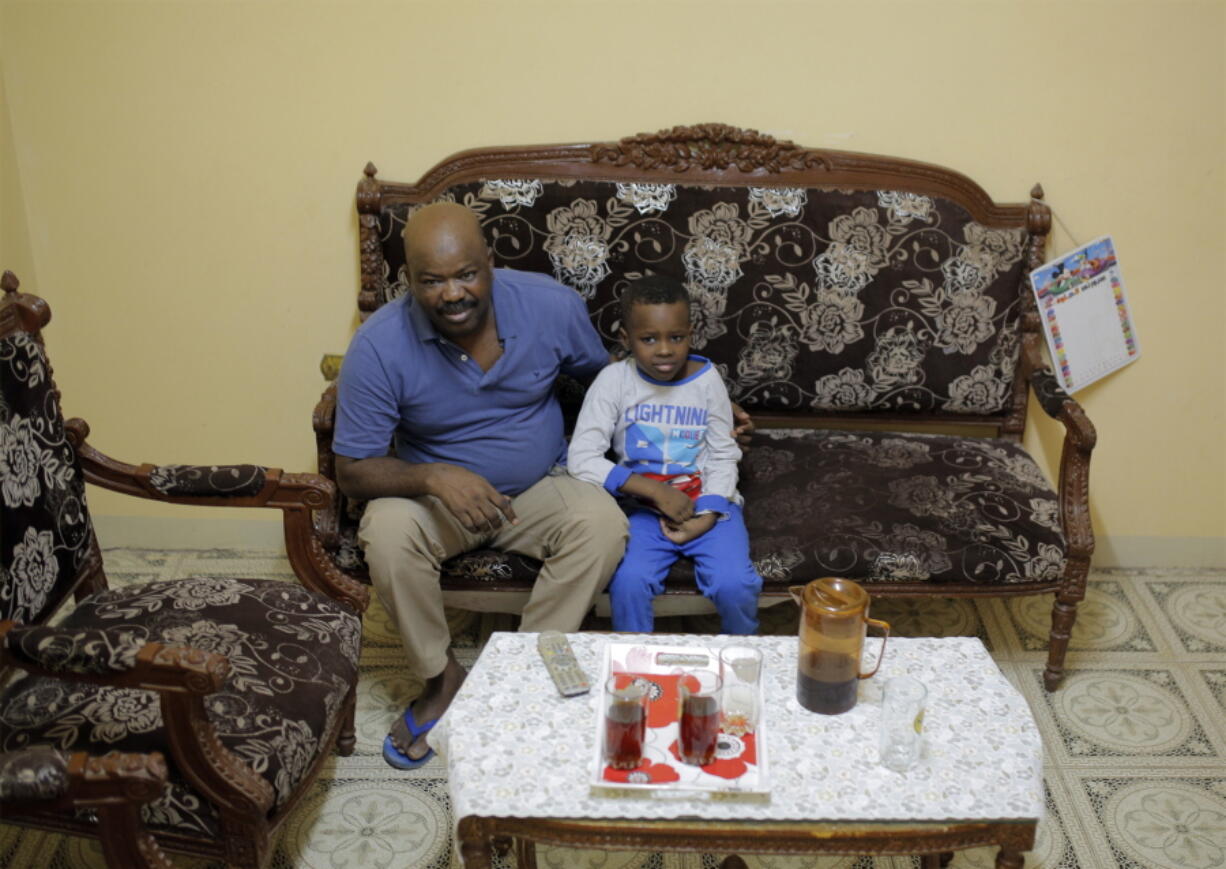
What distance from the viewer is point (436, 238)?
2.27m

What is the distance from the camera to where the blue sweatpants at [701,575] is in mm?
2393

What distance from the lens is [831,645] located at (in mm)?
1763

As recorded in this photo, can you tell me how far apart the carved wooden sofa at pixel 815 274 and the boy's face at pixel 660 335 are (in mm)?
301

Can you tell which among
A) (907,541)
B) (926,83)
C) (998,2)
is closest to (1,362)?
(907,541)

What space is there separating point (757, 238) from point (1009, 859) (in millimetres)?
1540

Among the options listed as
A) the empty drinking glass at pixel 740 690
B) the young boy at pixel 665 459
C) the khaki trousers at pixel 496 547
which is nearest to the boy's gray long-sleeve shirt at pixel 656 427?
the young boy at pixel 665 459

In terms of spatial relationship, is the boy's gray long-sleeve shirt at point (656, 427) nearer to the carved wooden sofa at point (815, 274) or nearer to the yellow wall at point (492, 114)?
the carved wooden sofa at point (815, 274)

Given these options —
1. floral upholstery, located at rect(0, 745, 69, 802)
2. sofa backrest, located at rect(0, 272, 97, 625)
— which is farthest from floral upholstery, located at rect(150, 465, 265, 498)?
floral upholstery, located at rect(0, 745, 69, 802)

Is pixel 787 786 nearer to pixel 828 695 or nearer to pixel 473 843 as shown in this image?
pixel 828 695

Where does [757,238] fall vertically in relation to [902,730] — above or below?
above

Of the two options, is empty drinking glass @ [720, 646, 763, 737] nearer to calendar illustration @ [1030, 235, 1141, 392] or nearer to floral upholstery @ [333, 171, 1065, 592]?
floral upholstery @ [333, 171, 1065, 592]

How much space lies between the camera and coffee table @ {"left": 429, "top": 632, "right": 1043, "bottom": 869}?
5.25 ft

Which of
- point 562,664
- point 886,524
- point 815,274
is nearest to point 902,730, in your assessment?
point 562,664

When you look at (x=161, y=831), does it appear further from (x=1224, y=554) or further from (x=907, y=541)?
(x=1224, y=554)
